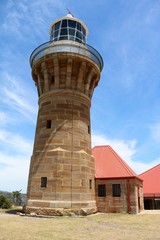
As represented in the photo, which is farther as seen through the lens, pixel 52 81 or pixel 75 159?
pixel 52 81

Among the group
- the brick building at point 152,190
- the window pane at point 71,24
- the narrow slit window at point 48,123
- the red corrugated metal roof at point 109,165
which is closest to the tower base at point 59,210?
the red corrugated metal roof at point 109,165


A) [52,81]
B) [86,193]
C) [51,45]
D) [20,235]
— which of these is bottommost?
[20,235]

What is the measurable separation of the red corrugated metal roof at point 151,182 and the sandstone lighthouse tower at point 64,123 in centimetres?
1076

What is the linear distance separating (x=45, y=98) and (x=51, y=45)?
4.74 meters

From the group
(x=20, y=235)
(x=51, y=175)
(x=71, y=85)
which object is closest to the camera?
(x=20, y=235)

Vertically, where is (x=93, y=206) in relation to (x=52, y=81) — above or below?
below

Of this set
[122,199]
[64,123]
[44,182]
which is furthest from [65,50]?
[122,199]

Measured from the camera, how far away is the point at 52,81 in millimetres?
20266

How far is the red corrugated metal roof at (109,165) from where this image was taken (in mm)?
20422

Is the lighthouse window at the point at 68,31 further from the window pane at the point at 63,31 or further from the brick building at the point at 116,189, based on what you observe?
the brick building at the point at 116,189

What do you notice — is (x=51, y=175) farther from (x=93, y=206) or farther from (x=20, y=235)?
(x=20, y=235)

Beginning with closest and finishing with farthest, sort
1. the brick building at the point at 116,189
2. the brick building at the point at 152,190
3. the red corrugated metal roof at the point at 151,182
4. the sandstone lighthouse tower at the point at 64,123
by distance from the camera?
the sandstone lighthouse tower at the point at 64,123
the brick building at the point at 116,189
the brick building at the point at 152,190
the red corrugated metal roof at the point at 151,182

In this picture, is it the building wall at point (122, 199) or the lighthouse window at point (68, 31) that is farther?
the lighthouse window at point (68, 31)

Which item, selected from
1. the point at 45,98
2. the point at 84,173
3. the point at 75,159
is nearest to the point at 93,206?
the point at 84,173
